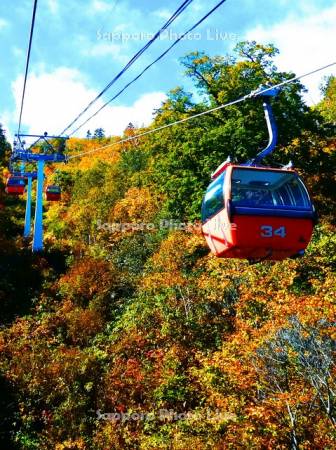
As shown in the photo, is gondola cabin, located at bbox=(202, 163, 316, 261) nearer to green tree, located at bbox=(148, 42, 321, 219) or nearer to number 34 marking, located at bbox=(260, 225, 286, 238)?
number 34 marking, located at bbox=(260, 225, 286, 238)

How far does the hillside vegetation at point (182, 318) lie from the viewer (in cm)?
1310

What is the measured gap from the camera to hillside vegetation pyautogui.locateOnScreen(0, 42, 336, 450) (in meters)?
13.1

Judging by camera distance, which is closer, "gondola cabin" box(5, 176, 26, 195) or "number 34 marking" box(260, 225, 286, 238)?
"number 34 marking" box(260, 225, 286, 238)

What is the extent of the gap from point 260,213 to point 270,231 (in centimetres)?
34

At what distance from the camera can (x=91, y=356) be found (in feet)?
57.8

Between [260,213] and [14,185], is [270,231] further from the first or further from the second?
[14,185]

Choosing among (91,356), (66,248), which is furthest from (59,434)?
(66,248)

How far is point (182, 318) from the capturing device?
1841cm

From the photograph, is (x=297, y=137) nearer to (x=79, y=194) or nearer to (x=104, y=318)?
(x=104, y=318)

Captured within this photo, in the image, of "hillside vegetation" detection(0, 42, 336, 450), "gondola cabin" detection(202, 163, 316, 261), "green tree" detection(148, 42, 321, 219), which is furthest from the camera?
"green tree" detection(148, 42, 321, 219)

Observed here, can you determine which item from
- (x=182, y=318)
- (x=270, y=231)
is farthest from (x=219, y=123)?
(x=270, y=231)

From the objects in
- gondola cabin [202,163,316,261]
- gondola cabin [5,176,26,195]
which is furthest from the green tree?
gondola cabin [202,163,316,261]

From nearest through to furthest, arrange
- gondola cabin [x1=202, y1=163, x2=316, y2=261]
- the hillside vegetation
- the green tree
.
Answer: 1. gondola cabin [x1=202, y1=163, x2=316, y2=261]
2. the hillside vegetation
3. the green tree

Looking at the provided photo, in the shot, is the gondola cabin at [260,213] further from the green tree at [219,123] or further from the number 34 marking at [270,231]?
the green tree at [219,123]
